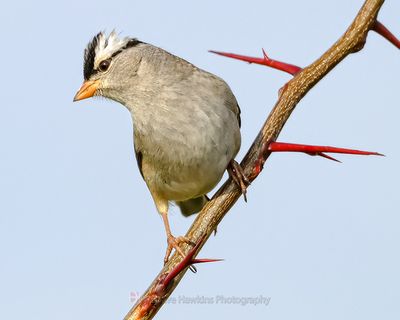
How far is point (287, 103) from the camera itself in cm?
309

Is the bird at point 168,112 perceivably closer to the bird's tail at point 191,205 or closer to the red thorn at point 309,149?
the bird's tail at point 191,205

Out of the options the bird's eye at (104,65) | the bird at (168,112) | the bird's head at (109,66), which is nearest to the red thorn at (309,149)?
the bird at (168,112)

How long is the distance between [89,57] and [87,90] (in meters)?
0.32

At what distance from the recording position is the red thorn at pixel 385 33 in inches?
98.2

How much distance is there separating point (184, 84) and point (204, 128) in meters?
0.47

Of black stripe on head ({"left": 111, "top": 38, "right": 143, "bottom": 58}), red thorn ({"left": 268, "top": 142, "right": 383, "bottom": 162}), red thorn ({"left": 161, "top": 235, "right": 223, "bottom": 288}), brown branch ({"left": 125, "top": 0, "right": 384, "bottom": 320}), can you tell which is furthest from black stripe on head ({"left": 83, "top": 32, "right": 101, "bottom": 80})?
red thorn ({"left": 161, "top": 235, "right": 223, "bottom": 288})

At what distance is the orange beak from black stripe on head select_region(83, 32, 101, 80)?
8 cm

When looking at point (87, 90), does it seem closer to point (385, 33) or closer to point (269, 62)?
point (269, 62)

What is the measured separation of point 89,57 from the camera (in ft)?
19.4

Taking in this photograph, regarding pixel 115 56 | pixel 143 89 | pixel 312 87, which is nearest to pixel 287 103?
pixel 312 87

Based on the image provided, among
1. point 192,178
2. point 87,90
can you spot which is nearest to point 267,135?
point 192,178

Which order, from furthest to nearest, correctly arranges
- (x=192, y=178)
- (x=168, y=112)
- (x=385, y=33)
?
(x=192, y=178) → (x=168, y=112) → (x=385, y=33)

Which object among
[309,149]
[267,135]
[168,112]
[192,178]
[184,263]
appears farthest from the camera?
[192,178]

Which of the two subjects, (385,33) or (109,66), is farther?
(109,66)
